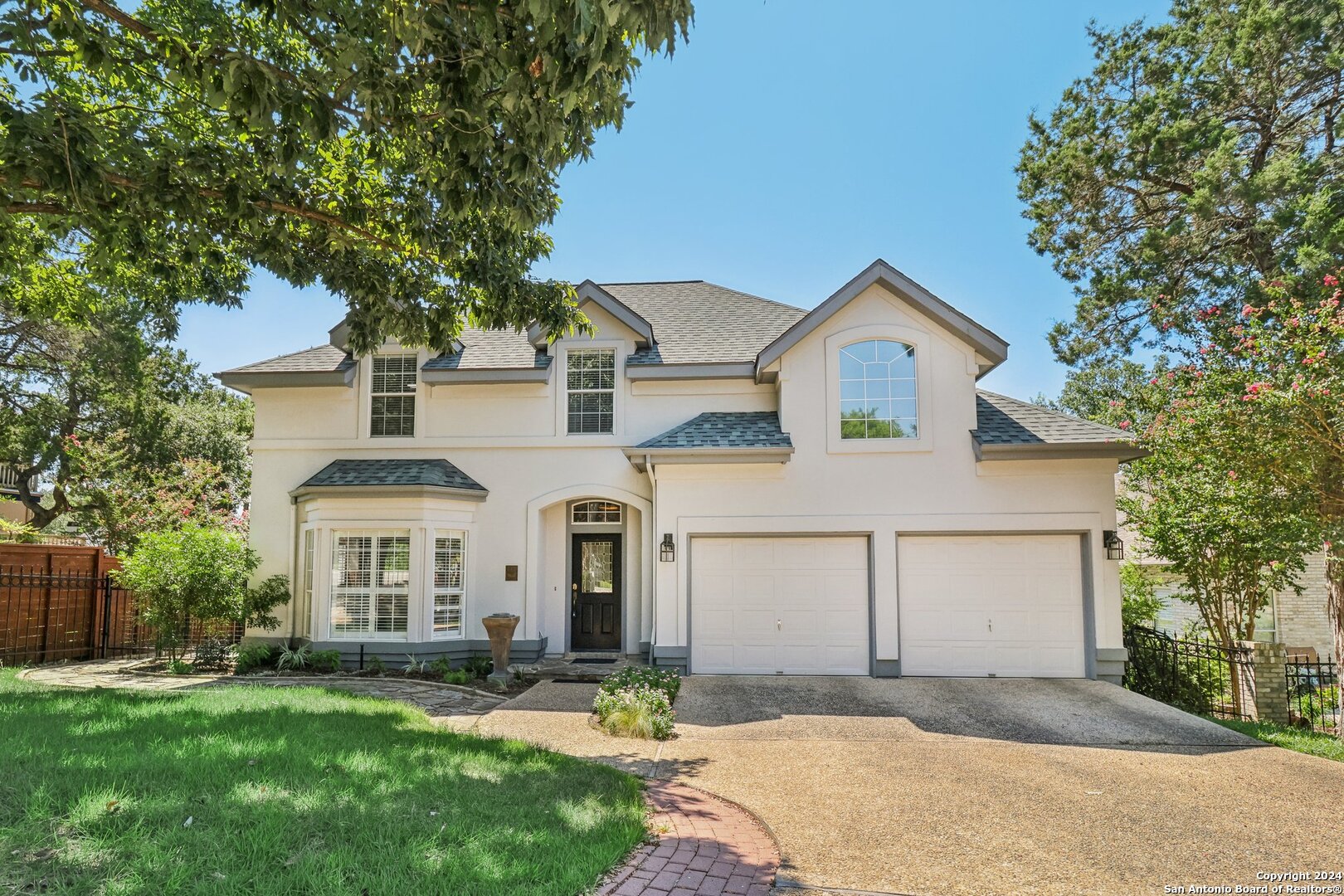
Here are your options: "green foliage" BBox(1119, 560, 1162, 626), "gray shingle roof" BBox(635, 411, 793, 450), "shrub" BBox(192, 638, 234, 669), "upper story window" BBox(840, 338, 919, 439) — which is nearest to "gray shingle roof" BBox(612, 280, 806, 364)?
"gray shingle roof" BBox(635, 411, 793, 450)

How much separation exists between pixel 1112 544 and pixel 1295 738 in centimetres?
342

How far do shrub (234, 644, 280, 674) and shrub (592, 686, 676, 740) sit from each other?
722 centimetres

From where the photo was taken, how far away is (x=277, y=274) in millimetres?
8594

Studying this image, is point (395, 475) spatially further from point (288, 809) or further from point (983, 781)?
point (983, 781)

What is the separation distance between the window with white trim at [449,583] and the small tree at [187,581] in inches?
132

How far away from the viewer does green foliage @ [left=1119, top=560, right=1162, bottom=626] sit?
44.3 feet

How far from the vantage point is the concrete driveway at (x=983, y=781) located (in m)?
4.82

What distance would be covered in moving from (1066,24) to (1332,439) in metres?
10.9

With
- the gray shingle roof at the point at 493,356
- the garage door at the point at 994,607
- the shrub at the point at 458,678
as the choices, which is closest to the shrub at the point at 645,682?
the shrub at the point at 458,678

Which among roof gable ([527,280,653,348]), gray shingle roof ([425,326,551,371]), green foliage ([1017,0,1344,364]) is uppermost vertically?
green foliage ([1017,0,1344,364])

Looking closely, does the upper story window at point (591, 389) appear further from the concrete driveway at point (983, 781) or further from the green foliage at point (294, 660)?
the green foliage at point (294, 660)

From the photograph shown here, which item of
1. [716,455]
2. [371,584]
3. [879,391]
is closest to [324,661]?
[371,584]

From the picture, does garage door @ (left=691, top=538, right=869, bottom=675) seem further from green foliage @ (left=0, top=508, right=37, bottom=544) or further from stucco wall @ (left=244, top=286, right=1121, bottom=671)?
green foliage @ (left=0, top=508, right=37, bottom=544)

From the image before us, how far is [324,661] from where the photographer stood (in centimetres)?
1227
